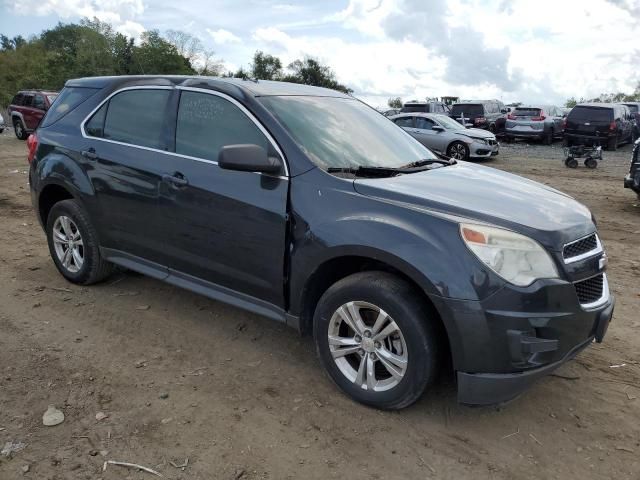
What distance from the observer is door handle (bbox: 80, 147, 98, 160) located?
4.45m

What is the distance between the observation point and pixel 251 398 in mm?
3320

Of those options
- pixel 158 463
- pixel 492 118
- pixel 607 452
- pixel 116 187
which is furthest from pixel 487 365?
pixel 492 118

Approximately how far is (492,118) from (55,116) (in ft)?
76.9

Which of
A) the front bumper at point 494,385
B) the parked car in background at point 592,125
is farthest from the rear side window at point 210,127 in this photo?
the parked car in background at point 592,125

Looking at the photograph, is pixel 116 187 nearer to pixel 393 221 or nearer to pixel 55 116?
pixel 55 116

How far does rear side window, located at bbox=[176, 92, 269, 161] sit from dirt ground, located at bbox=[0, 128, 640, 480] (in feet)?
4.51

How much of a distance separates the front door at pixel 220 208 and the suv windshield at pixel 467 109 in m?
22.9

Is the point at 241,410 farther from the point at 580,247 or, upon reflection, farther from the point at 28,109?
the point at 28,109

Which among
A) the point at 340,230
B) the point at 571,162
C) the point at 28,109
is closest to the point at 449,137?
the point at 571,162

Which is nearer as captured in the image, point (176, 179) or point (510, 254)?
point (510, 254)

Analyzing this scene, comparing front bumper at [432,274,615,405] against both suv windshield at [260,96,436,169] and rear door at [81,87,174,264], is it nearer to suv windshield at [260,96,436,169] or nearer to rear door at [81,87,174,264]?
suv windshield at [260,96,436,169]

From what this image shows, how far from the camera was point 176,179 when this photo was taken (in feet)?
12.7

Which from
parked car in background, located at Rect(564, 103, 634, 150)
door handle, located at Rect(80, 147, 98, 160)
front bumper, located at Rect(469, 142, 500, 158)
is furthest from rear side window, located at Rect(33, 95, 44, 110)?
parked car in background, located at Rect(564, 103, 634, 150)

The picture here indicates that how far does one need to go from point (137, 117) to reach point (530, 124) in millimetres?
21038
